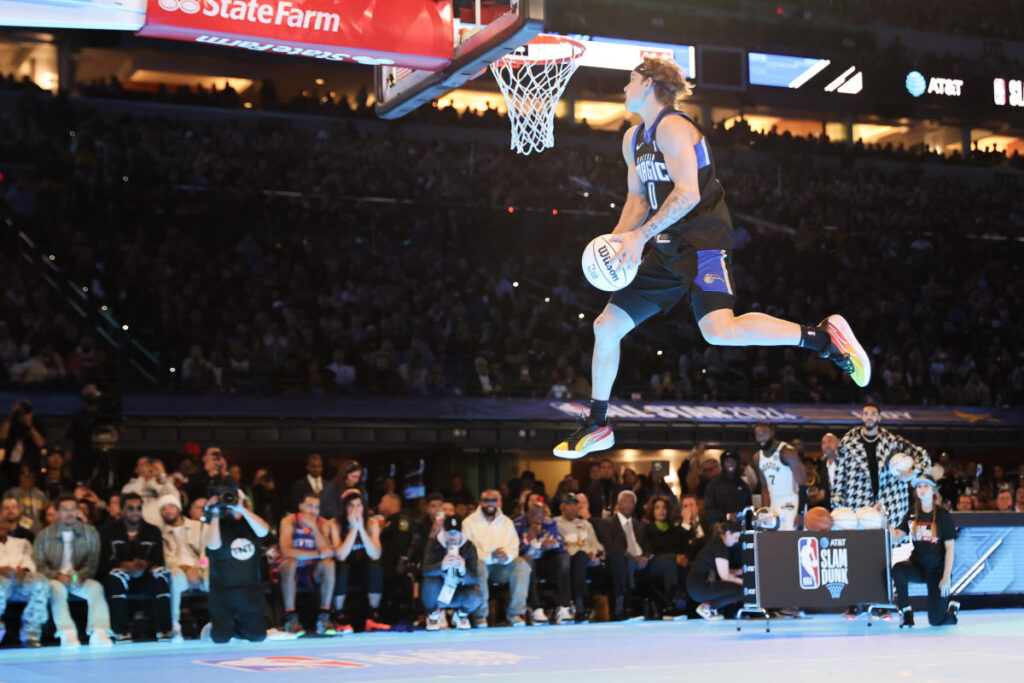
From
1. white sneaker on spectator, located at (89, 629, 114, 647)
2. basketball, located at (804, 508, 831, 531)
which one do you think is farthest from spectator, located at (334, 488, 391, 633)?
basketball, located at (804, 508, 831, 531)

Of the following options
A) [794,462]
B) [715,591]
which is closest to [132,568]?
[715,591]

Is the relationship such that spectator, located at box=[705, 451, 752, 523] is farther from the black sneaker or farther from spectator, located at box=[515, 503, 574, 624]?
the black sneaker

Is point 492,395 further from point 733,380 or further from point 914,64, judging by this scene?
point 914,64

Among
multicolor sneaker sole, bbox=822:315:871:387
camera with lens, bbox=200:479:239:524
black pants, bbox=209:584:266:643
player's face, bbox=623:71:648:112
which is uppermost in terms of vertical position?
player's face, bbox=623:71:648:112

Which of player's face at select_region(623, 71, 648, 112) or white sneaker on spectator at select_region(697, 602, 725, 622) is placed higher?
player's face at select_region(623, 71, 648, 112)

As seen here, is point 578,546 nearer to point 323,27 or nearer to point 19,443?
point 19,443

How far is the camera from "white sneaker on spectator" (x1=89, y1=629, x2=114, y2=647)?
1115 cm

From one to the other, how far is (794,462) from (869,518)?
52.2 inches

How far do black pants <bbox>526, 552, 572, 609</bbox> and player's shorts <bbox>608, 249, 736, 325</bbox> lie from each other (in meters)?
7.68

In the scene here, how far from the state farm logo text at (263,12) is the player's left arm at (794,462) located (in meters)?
7.53

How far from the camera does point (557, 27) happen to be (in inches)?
1232

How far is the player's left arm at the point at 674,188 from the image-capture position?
6.00 meters

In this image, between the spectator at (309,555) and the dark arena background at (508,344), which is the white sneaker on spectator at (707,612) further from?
the spectator at (309,555)

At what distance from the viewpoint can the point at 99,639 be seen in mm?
11203
